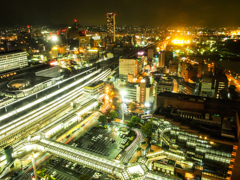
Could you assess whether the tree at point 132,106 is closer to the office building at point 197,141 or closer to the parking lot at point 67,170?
the office building at point 197,141

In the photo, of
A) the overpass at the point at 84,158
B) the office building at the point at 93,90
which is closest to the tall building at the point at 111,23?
the office building at the point at 93,90

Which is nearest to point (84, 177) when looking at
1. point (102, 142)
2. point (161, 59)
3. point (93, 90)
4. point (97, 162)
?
point (97, 162)

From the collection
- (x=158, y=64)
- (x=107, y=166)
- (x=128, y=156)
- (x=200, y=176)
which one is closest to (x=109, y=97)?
(x=128, y=156)

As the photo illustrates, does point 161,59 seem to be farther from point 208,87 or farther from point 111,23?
point 111,23

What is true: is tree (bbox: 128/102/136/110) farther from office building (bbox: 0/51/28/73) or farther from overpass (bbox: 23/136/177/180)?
office building (bbox: 0/51/28/73)

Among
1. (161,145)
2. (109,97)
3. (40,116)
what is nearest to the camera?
(161,145)

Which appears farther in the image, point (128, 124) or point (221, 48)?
point (221, 48)

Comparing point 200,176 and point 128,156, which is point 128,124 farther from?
point 200,176
